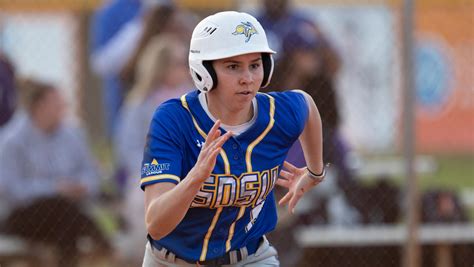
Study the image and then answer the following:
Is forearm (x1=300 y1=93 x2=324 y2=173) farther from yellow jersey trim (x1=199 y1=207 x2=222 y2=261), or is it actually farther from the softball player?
yellow jersey trim (x1=199 y1=207 x2=222 y2=261)

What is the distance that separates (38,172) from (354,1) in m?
4.62

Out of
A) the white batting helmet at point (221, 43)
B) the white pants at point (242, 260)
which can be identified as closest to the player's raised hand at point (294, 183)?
the white pants at point (242, 260)

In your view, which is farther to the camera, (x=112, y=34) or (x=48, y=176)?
(x=112, y=34)

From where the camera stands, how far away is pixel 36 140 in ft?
24.8

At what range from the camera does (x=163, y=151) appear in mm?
3912

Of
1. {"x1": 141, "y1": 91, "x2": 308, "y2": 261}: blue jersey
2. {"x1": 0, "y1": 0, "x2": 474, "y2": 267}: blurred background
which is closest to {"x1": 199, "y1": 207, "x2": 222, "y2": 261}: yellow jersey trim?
{"x1": 141, "y1": 91, "x2": 308, "y2": 261}: blue jersey

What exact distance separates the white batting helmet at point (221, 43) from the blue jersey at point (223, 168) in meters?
0.20

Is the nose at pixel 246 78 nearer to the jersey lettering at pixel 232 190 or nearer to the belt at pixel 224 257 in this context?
the jersey lettering at pixel 232 190

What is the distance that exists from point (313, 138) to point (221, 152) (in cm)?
65

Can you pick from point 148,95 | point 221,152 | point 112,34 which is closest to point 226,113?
point 221,152

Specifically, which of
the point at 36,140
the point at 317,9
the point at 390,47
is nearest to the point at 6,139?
the point at 36,140

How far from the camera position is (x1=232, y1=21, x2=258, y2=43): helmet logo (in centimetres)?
394

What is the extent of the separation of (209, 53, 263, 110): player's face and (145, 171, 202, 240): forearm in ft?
1.58

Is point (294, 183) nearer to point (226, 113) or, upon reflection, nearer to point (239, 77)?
point (226, 113)
